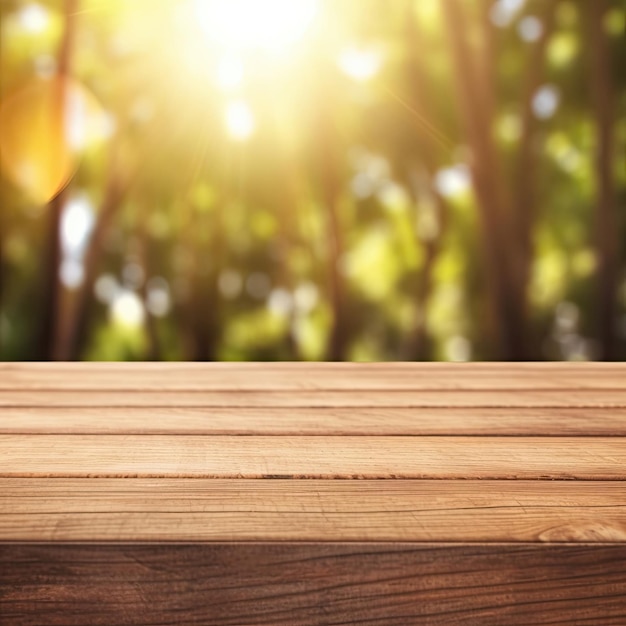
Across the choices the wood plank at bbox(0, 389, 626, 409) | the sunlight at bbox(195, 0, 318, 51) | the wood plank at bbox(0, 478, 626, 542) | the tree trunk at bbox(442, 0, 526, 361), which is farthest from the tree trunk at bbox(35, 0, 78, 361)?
the wood plank at bbox(0, 478, 626, 542)

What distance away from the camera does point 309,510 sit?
2.14 ft

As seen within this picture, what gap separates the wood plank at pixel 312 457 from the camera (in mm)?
763

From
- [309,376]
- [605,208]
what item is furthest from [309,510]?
[605,208]

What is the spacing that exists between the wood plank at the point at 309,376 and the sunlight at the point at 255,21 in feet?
13.5

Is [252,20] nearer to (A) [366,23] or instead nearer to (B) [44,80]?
(A) [366,23]

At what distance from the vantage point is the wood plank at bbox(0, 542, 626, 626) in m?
0.57

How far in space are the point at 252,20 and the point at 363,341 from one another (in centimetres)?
348

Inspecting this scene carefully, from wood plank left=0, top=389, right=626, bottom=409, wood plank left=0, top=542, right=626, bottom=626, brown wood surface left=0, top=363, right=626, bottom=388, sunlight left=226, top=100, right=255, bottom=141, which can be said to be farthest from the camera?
sunlight left=226, top=100, right=255, bottom=141

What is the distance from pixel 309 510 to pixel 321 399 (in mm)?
583

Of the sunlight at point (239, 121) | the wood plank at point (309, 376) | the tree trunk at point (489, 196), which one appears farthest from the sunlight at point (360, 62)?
the wood plank at point (309, 376)

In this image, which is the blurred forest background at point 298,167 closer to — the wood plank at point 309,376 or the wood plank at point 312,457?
the wood plank at point 309,376

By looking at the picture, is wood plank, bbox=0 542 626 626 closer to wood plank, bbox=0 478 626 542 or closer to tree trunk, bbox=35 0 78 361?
wood plank, bbox=0 478 626 542

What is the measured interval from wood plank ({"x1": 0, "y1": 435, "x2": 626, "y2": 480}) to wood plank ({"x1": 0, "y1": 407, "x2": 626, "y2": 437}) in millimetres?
39

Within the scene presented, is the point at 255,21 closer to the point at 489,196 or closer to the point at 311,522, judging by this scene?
the point at 489,196
